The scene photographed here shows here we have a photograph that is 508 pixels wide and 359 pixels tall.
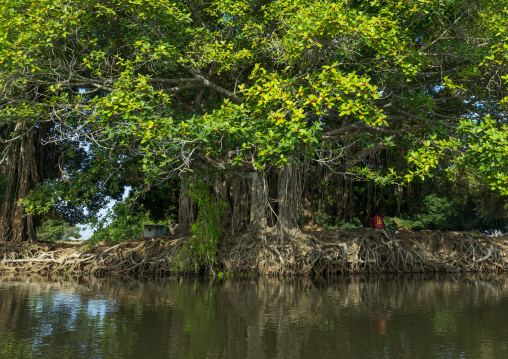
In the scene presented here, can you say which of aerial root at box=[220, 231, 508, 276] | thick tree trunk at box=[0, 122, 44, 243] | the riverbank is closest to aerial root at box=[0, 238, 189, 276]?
the riverbank

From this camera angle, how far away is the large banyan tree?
819 cm

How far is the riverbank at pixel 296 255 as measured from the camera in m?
12.0

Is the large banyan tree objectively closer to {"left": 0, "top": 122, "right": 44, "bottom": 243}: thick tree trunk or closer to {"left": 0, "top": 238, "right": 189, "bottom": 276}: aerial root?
{"left": 0, "top": 238, "right": 189, "bottom": 276}: aerial root

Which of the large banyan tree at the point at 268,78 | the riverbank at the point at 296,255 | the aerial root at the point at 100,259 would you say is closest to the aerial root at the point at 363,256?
the riverbank at the point at 296,255

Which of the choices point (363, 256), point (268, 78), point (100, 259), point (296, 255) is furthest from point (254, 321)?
point (100, 259)

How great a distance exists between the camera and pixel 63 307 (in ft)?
23.0

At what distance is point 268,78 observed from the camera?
29.4 feet

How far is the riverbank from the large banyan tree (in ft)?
2.21

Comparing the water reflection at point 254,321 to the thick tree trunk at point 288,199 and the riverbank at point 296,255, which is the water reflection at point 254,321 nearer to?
the riverbank at point 296,255

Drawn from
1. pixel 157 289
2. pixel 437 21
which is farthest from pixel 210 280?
pixel 437 21

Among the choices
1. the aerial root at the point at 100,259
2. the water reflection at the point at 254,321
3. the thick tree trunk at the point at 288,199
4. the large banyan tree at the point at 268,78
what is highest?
the large banyan tree at the point at 268,78

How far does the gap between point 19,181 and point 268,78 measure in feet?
28.3

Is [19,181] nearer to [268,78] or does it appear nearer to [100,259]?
[100,259]

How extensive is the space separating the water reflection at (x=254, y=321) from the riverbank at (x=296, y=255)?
2.05 m
